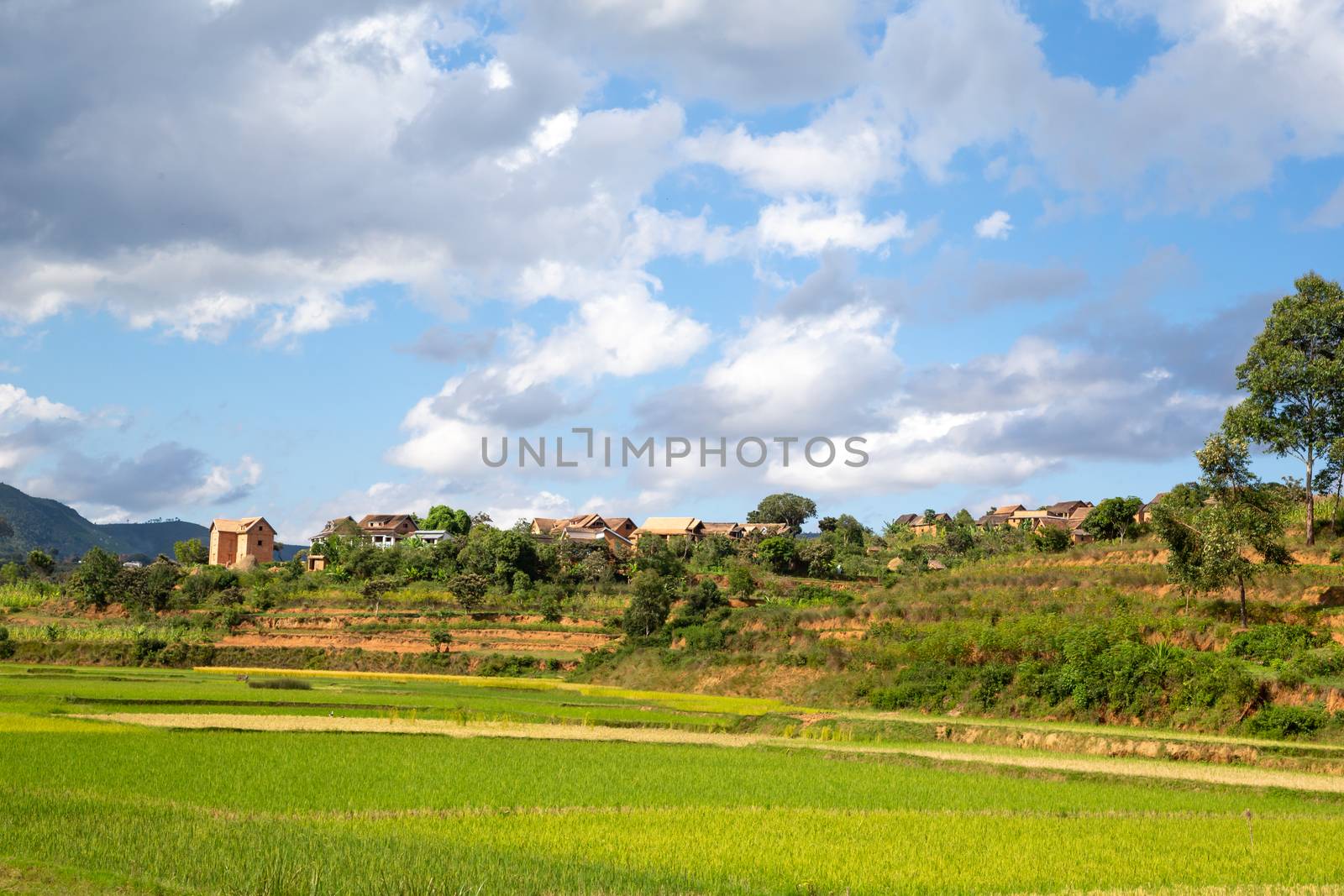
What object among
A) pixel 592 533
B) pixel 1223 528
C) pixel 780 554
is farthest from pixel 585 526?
pixel 1223 528

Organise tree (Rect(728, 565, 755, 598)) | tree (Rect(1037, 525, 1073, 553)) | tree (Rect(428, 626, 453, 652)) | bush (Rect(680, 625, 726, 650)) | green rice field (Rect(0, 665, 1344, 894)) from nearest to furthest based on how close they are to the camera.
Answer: green rice field (Rect(0, 665, 1344, 894)), bush (Rect(680, 625, 726, 650)), tree (Rect(428, 626, 453, 652)), tree (Rect(1037, 525, 1073, 553)), tree (Rect(728, 565, 755, 598))

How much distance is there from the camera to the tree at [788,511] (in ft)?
419

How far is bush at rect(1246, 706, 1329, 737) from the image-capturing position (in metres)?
32.8

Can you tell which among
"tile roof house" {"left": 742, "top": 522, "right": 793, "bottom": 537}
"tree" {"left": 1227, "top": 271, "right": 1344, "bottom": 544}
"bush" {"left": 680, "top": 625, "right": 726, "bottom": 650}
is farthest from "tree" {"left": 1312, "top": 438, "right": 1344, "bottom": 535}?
"tile roof house" {"left": 742, "top": 522, "right": 793, "bottom": 537}

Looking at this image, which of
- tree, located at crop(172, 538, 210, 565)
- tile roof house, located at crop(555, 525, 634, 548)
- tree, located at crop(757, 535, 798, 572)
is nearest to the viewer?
tree, located at crop(757, 535, 798, 572)

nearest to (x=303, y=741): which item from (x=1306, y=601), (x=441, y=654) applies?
(x=441, y=654)

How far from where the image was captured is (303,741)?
92.0 ft

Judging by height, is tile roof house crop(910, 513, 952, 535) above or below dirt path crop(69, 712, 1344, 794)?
above

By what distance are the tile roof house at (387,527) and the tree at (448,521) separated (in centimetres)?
270

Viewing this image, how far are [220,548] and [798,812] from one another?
108 m

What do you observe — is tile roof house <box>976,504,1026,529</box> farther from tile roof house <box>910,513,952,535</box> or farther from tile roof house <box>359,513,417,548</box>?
tile roof house <box>359,513,417,548</box>

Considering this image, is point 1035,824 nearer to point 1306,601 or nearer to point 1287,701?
point 1287,701

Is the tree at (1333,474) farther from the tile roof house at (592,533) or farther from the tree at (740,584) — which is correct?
the tile roof house at (592,533)

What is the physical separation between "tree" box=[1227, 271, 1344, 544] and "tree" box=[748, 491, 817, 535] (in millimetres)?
75544
